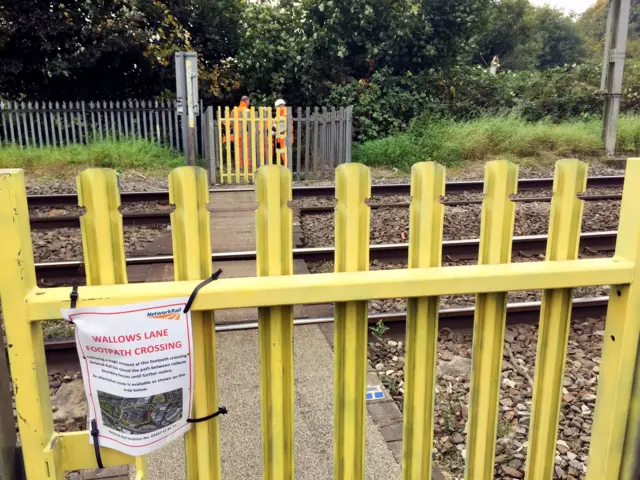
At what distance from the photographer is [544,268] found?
2.01m

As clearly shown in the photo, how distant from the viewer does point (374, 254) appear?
6441mm

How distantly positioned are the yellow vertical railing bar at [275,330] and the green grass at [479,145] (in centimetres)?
1228

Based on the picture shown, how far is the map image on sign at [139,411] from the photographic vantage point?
1772mm

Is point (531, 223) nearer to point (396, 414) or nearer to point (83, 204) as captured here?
point (396, 414)

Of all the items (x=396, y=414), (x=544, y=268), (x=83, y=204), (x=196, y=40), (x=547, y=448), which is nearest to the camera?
(x=83, y=204)

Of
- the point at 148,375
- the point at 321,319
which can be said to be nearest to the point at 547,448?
the point at 148,375

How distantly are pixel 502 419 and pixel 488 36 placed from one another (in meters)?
38.5

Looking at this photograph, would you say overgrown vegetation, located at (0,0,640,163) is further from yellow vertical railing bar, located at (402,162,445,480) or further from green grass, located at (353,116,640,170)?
yellow vertical railing bar, located at (402,162,445,480)

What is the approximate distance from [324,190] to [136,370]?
28.5ft

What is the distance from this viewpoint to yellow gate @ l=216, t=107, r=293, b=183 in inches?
496

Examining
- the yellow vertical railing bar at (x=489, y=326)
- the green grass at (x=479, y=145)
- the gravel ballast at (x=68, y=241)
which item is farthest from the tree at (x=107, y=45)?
the yellow vertical railing bar at (x=489, y=326)

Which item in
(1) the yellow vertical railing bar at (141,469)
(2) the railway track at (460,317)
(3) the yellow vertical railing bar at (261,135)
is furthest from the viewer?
(3) the yellow vertical railing bar at (261,135)

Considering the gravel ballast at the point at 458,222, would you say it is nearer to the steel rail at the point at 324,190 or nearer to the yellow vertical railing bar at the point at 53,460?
the steel rail at the point at 324,190

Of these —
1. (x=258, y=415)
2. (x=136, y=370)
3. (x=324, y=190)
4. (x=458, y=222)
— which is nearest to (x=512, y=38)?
(x=324, y=190)
